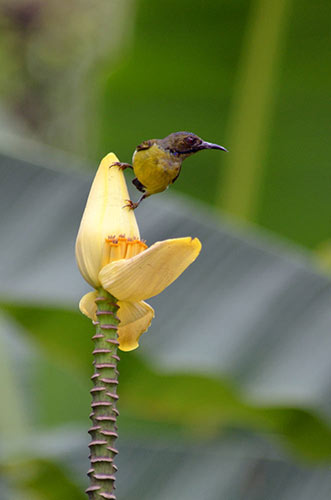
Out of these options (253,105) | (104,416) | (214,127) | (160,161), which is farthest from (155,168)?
(214,127)

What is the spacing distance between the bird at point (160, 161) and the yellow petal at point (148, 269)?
0.10ft

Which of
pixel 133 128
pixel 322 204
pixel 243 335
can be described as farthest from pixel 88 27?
pixel 243 335

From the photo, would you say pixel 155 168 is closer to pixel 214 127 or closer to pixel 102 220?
pixel 102 220

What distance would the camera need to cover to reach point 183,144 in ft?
1.06

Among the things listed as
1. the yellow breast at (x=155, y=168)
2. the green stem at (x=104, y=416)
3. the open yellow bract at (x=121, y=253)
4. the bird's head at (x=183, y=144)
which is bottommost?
the green stem at (x=104, y=416)

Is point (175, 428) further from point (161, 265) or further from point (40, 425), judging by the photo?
point (161, 265)

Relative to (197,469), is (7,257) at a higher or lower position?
higher

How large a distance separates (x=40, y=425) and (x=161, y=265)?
8.37 feet

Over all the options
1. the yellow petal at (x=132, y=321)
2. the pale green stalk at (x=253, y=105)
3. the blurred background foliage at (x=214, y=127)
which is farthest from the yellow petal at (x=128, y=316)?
the pale green stalk at (x=253, y=105)

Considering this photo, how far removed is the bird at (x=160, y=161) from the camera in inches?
12.8

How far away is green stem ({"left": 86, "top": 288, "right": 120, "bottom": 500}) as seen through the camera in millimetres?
254

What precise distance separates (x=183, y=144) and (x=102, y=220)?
0.16ft

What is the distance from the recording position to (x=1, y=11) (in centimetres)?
749

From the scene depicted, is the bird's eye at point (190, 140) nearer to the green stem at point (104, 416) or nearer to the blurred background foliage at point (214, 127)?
the green stem at point (104, 416)
